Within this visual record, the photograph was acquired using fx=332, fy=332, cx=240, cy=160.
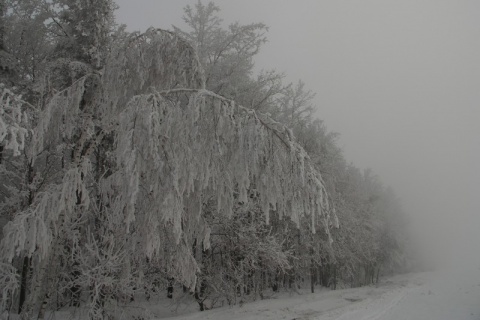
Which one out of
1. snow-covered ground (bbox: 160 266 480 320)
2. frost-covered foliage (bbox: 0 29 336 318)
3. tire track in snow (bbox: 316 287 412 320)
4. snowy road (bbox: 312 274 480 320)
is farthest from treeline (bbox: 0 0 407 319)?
snowy road (bbox: 312 274 480 320)

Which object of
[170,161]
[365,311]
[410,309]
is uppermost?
[170,161]

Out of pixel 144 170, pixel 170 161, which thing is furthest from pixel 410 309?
pixel 144 170

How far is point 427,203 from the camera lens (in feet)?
438

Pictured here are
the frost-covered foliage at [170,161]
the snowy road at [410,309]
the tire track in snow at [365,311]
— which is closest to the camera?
the frost-covered foliage at [170,161]

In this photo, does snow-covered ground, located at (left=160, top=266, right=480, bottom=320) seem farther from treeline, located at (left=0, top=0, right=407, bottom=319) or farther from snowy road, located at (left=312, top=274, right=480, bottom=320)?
treeline, located at (left=0, top=0, right=407, bottom=319)

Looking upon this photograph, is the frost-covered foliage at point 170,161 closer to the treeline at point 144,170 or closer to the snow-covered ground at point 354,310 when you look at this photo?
the treeline at point 144,170

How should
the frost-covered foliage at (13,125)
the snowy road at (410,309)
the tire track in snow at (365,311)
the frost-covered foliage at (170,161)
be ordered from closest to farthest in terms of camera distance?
1. the frost-covered foliage at (13,125)
2. the frost-covered foliage at (170,161)
3. the tire track in snow at (365,311)
4. the snowy road at (410,309)

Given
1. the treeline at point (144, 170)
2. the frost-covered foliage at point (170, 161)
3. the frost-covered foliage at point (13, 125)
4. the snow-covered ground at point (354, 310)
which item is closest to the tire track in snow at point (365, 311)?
the snow-covered ground at point (354, 310)

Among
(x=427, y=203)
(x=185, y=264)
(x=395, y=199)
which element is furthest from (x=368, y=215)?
(x=427, y=203)

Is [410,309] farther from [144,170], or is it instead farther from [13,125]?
[13,125]

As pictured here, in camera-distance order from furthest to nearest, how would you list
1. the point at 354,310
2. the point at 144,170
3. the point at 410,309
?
1. the point at 410,309
2. the point at 354,310
3. the point at 144,170

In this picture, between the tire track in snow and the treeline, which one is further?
the tire track in snow

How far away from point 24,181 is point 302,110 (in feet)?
50.0

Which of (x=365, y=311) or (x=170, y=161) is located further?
(x=365, y=311)
